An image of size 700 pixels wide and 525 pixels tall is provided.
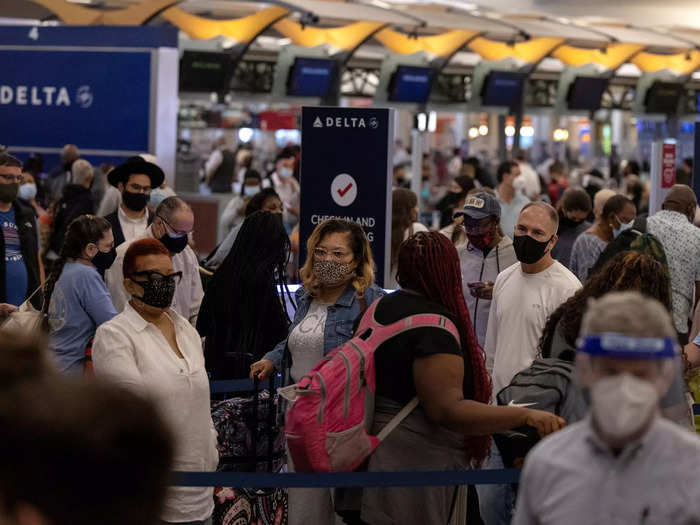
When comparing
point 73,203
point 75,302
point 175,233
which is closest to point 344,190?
point 175,233

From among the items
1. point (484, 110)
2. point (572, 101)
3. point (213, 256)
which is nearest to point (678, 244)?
point (213, 256)

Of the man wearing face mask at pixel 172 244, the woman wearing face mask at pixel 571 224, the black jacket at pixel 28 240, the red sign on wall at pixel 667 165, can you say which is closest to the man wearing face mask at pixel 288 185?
the red sign on wall at pixel 667 165

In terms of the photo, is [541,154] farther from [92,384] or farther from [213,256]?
[92,384]

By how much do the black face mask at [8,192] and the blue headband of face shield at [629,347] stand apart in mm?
6207

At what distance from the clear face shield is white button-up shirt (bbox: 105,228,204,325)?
15.9 feet

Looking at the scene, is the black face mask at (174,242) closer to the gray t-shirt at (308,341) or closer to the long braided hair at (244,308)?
the long braided hair at (244,308)

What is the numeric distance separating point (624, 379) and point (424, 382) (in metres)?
1.66

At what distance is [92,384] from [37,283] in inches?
276

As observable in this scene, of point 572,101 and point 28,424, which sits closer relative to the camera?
point 28,424

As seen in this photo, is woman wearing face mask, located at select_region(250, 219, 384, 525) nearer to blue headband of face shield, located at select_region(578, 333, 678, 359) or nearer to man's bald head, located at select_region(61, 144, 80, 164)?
blue headband of face shield, located at select_region(578, 333, 678, 359)

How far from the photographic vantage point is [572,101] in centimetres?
2238

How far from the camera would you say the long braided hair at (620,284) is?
4234 millimetres

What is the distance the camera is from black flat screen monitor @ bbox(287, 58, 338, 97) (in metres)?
17.8

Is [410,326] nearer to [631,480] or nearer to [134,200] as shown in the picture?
[631,480]
